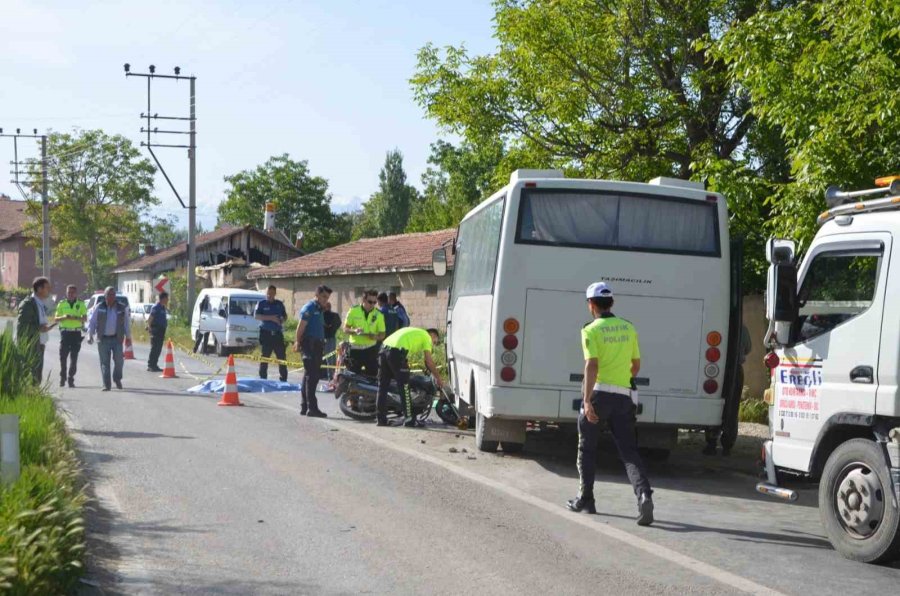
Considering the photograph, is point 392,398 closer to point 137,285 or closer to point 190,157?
point 190,157

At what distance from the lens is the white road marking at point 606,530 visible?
22.1 feet

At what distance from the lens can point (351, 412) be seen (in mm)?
15789

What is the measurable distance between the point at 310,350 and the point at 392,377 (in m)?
1.58

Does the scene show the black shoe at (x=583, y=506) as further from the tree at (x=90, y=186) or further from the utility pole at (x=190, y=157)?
the tree at (x=90, y=186)

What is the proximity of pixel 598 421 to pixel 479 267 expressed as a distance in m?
4.60

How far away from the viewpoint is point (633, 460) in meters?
8.72

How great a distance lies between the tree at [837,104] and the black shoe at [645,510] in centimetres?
451

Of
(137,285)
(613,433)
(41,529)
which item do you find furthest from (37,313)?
(137,285)

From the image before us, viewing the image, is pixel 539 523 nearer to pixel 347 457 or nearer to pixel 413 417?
pixel 347 457

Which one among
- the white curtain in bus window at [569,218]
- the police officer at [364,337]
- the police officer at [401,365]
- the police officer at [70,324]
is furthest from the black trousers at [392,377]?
the police officer at [70,324]

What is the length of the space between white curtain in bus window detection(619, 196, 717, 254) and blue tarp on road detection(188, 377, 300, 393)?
1044 cm

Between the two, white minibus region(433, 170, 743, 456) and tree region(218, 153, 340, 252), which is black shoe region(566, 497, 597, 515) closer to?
white minibus region(433, 170, 743, 456)

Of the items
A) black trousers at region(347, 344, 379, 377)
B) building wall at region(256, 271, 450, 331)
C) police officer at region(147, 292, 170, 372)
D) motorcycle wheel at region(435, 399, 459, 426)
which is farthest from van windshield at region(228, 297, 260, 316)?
motorcycle wheel at region(435, 399, 459, 426)

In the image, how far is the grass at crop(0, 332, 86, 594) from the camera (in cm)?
574
